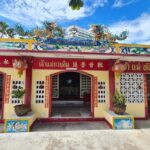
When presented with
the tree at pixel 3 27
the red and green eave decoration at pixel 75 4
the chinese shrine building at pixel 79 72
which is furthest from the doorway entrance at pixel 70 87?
the tree at pixel 3 27

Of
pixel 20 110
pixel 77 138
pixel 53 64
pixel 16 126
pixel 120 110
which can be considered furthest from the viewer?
pixel 53 64

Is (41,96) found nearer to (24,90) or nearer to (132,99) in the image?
(24,90)

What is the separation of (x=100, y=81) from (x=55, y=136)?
11.2ft

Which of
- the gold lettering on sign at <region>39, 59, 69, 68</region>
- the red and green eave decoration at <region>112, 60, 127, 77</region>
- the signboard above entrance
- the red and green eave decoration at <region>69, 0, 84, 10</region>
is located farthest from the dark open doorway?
the red and green eave decoration at <region>69, 0, 84, 10</region>

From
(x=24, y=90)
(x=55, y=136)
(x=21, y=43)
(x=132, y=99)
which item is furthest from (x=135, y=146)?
(x=21, y=43)

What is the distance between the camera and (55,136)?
5285 millimetres

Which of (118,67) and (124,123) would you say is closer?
(124,123)

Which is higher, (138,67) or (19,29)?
(19,29)

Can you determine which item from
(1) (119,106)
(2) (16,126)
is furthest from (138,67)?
(2) (16,126)

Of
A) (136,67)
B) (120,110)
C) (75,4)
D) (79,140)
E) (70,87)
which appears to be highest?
(75,4)

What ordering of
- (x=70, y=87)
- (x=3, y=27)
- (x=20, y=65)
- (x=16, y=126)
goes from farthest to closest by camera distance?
(x=3, y=27) < (x=70, y=87) < (x=20, y=65) < (x=16, y=126)

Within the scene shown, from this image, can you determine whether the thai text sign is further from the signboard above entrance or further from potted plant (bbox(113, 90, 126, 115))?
potted plant (bbox(113, 90, 126, 115))

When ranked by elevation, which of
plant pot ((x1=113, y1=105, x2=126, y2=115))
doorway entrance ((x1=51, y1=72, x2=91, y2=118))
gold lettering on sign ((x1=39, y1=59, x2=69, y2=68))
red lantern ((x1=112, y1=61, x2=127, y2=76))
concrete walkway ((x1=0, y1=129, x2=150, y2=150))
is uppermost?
gold lettering on sign ((x1=39, y1=59, x2=69, y2=68))

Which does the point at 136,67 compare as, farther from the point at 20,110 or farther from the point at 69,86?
the point at 69,86
